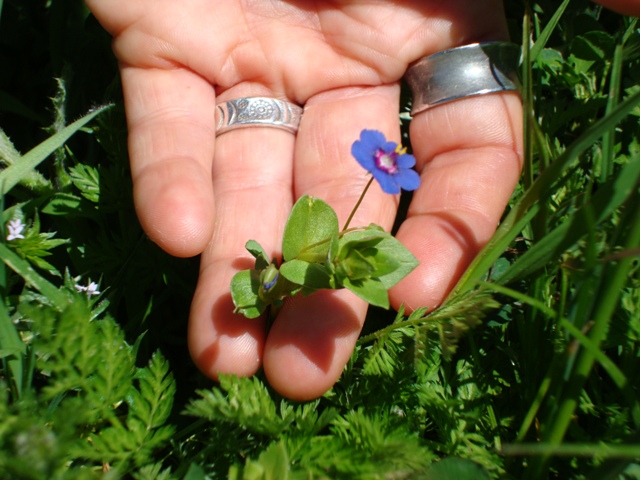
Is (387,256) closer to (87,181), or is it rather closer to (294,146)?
(294,146)

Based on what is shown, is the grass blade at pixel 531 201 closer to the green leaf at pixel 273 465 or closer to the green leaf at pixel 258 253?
the green leaf at pixel 258 253

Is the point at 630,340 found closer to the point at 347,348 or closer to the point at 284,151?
the point at 347,348

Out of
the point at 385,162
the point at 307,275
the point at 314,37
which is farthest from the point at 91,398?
the point at 314,37

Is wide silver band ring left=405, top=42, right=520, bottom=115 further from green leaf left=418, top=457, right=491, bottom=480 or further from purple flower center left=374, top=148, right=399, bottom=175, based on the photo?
green leaf left=418, top=457, right=491, bottom=480

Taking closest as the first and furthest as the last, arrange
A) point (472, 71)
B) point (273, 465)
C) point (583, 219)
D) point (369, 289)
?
point (273, 465), point (583, 219), point (369, 289), point (472, 71)

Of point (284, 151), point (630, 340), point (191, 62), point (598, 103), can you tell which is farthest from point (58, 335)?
point (598, 103)
